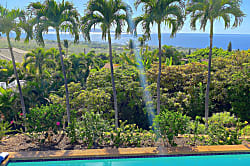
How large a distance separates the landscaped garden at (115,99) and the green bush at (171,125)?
3 centimetres

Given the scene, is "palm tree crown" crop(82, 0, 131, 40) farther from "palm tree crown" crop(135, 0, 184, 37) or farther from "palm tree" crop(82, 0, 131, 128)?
"palm tree crown" crop(135, 0, 184, 37)

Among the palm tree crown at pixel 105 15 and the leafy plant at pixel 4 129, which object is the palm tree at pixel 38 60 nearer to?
the leafy plant at pixel 4 129

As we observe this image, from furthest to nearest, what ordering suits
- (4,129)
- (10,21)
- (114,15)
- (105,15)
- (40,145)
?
(10,21)
(114,15)
(105,15)
(4,129)
(40,145)

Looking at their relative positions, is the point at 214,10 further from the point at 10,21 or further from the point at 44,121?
the point at 10,21

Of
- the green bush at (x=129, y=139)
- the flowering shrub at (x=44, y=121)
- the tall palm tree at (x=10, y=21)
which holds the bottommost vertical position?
the green bush at (x=129, y=139)

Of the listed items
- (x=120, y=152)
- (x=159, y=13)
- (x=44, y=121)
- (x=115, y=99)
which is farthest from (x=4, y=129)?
(x=159, y=13)

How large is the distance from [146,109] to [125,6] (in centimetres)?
613

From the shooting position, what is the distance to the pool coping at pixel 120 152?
6305 millimetres

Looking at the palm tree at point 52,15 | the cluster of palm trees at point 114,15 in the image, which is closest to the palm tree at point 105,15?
the cluster of palm trees at point 114,15

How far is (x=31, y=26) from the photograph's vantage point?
8.06 meters

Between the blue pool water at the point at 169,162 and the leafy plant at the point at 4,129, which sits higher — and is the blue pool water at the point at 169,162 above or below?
below

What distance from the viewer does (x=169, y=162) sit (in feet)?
21.1

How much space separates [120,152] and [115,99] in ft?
8.19

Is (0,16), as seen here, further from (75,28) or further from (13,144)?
(13,144)
